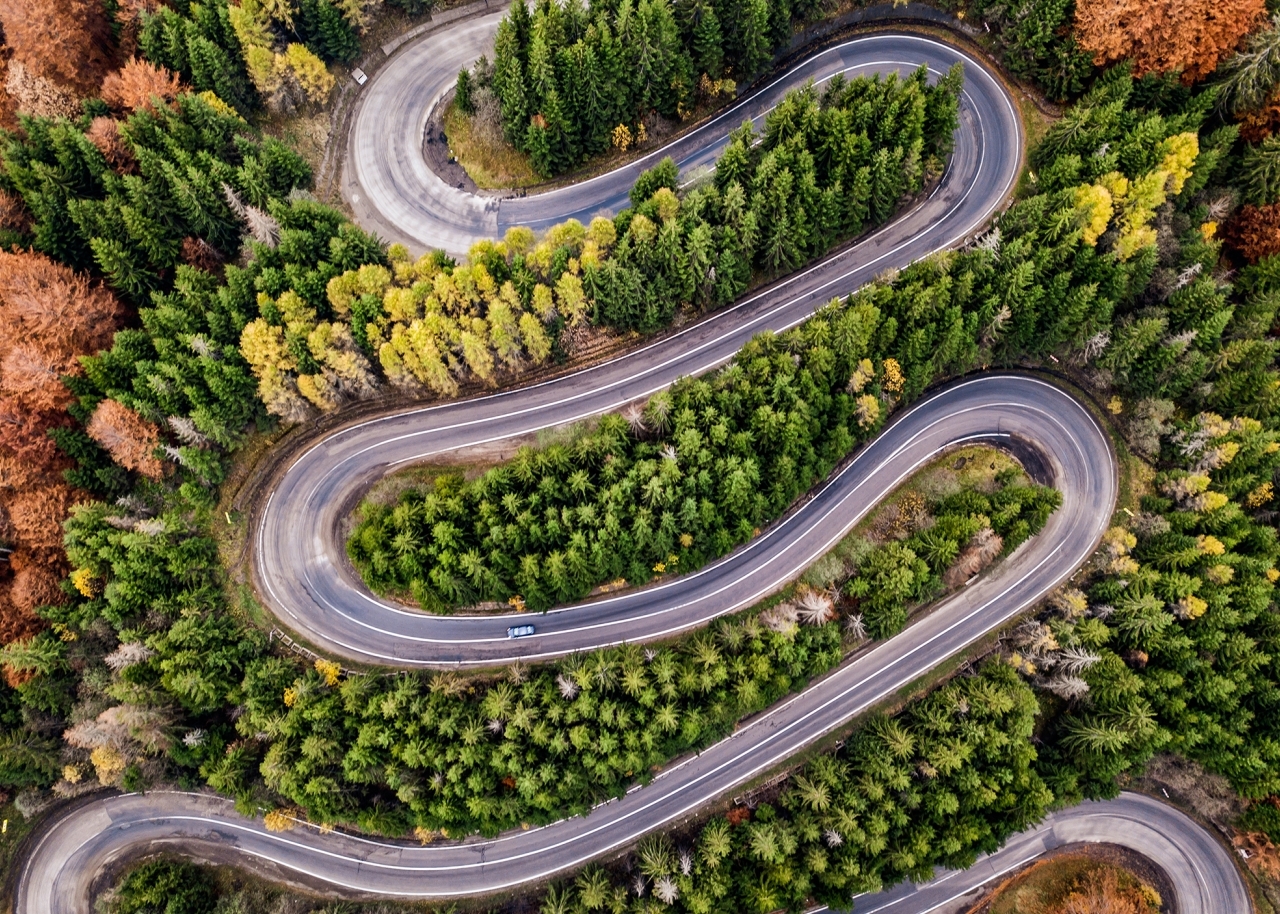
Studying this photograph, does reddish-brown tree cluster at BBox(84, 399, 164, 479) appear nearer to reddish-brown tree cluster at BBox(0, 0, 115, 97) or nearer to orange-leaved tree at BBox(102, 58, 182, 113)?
orange-leaved tree at BBox(102, 58, 182, 113)

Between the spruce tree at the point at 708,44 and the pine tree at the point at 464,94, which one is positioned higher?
the pine tree at the point at 464,94

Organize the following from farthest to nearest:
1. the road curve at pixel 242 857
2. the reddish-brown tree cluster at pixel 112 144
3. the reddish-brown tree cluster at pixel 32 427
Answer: the reddish-brown tree cluster at pixel 112 144, the road curve at pixel 242 857, the reddish-brown tree cluster at pixel 32 427

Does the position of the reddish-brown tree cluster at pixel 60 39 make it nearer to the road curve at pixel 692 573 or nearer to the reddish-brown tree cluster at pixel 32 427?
the reddish-brown tree cluster at pixel 32 427

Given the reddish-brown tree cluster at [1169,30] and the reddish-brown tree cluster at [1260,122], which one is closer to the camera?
the reddish-brown tree cluster at [1169,30]

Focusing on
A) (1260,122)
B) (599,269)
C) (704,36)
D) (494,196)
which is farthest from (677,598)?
(1260,122)

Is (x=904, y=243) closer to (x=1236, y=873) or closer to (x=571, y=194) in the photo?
(x=571, y=194)

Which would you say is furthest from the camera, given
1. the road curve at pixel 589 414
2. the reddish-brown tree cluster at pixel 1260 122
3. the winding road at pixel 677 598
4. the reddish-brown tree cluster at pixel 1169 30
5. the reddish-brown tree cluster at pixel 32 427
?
the reddish-brown tree cluster at pixel 1260 122

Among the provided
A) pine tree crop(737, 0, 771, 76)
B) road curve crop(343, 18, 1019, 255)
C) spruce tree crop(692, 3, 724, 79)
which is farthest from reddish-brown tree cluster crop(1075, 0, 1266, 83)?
spruce tree crop(692, 3, 724, 79)

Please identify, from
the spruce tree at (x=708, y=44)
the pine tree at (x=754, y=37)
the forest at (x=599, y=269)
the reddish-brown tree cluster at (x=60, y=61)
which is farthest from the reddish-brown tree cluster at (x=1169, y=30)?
the reddish-brown tree cluster at (x=60, y=61)
